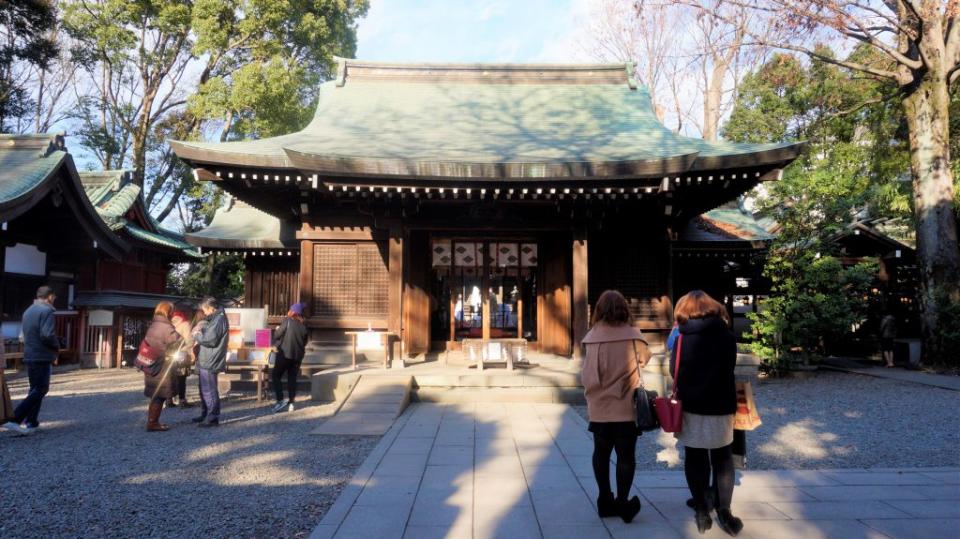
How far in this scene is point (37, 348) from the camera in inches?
245

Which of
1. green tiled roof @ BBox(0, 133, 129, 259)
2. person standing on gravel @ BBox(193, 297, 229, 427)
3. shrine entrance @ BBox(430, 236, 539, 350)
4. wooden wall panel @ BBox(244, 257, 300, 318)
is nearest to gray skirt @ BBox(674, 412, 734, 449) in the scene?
person standing on gravel @ BBox(193, 297, 229, 427)

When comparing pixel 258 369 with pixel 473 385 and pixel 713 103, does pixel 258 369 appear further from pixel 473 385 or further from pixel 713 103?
pixel 713 103

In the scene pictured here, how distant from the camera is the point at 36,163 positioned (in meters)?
12.2

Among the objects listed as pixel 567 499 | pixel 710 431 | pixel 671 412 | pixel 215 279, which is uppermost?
pixel 215 279

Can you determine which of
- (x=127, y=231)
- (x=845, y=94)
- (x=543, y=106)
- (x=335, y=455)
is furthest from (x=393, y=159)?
(x=845, y=94)

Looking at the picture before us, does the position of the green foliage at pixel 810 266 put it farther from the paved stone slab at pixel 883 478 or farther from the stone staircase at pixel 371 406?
the stone staircase at pixel 371 406

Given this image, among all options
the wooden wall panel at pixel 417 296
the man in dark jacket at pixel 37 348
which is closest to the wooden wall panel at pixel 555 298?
the wooden wall panel at pixel 417 296

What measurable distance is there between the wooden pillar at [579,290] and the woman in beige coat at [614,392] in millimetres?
6175

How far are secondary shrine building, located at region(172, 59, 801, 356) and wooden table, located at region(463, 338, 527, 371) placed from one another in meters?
1.13

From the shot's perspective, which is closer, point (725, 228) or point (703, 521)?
point (703, 521)

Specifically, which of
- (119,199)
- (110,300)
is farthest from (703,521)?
(119,199)

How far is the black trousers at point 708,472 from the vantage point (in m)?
3.50

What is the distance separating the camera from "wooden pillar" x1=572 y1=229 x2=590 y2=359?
985cm

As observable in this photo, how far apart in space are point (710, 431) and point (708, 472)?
12.9 inches
